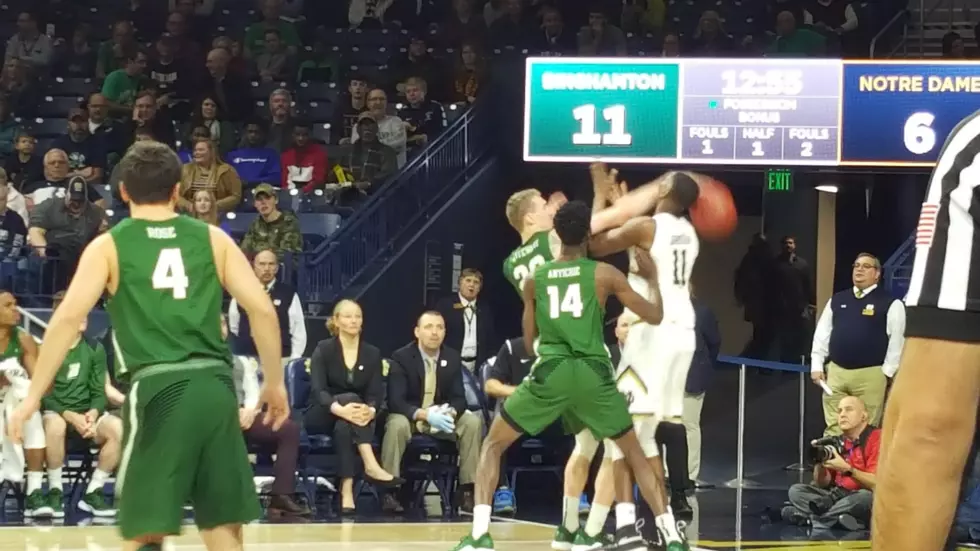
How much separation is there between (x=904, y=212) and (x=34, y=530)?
11.8 meters

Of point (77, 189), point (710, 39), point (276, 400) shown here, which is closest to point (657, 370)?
point (276, 400)

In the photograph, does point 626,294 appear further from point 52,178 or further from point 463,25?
point 463,25

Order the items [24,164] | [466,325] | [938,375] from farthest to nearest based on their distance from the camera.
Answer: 1. [24,164]
2. [466,325]
3. [938,375]

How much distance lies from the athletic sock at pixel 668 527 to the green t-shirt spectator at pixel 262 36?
35.1ft

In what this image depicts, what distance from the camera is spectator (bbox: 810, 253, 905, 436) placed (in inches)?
460

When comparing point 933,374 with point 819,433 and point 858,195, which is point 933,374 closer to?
point 819,433

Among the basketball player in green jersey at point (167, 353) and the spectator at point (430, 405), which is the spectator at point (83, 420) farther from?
the basketball player in green jersey at point (167, 353)

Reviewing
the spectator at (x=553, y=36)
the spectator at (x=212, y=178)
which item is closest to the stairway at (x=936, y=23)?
the spectator at (x=553, y=36)

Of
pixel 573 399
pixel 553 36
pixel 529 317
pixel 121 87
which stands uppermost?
pixel 553 36

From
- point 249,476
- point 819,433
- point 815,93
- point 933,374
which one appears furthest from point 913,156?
point 933,374

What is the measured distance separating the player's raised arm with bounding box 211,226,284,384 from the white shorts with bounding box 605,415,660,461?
338 centimetres

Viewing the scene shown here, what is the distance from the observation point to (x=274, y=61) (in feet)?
54.9

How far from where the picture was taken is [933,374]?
70.3 inches

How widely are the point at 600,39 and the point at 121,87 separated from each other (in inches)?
212
